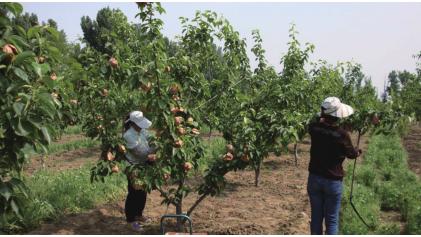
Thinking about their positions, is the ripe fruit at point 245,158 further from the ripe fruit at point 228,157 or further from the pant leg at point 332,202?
the pant leg at point 332,202

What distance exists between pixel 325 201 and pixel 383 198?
2.69 meters

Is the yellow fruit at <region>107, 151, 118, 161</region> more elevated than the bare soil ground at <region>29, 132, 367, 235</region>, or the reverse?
the yellow fruit at <region>107, 151, 118, 161</region>

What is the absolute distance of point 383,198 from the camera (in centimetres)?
600

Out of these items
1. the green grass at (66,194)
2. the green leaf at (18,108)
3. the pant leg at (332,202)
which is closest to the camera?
the green leaf at (18,108)

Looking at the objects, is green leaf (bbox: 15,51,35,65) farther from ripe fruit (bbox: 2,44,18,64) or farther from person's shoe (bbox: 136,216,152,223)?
person's shoe (bbox: 136,216,152,223)

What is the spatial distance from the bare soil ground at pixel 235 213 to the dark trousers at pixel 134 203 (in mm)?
139

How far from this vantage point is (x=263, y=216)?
5281 millimetres

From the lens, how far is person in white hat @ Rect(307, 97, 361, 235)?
3.51 metres

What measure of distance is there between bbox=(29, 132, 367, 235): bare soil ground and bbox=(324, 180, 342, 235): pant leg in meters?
0.91

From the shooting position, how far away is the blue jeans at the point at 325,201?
143 inches

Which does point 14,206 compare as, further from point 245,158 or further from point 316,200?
point 316,200

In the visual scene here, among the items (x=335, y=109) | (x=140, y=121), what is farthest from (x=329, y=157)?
(x=140, y=121)

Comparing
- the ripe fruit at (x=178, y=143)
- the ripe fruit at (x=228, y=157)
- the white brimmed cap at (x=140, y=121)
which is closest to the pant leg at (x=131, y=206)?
the white brimmed cap at (x=140, y=121)

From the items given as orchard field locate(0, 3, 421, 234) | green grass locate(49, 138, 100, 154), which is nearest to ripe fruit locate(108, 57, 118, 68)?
orchard field locate(0, 3, 421, 234)
